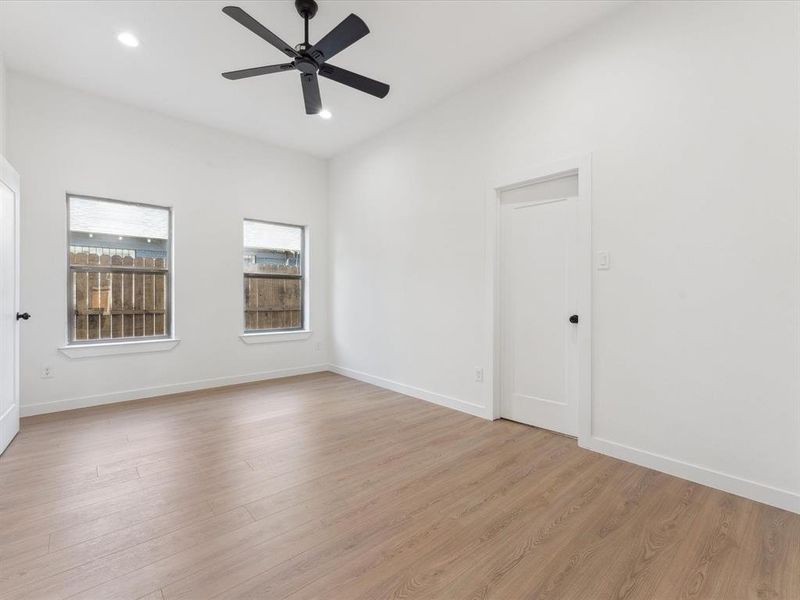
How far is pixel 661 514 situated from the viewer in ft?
6.68

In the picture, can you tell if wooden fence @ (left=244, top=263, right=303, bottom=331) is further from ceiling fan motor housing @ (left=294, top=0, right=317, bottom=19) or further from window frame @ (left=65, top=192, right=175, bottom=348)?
ceiling fan motor housing @ (left=294, top=0, right=317, bottom=19)

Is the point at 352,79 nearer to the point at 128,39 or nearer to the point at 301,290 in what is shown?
the point at 128,39

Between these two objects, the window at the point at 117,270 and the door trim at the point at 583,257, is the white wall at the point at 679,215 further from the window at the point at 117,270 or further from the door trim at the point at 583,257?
the window at the point at 117,270

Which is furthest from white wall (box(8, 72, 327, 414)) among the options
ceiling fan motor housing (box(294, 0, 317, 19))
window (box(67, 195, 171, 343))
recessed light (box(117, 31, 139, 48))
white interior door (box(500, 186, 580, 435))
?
white interior door (box(500, 186, 580, 435))

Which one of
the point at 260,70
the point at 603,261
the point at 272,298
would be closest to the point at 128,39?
the point at 260,70

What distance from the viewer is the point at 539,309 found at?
10.8ft

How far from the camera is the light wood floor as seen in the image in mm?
1551

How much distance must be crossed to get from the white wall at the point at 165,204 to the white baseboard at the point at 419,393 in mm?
769

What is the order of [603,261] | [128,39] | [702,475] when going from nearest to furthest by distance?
[702,475], [603,261], [128,39]

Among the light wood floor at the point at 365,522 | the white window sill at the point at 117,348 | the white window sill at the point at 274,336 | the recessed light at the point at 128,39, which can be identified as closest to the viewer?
the light wood floor at the point at 365,522

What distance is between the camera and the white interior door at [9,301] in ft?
9.15

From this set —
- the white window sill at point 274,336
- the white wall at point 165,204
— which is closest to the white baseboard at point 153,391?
the white wall at point 165,204

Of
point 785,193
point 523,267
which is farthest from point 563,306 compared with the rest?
point 785,193

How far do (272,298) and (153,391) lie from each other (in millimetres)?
1799
